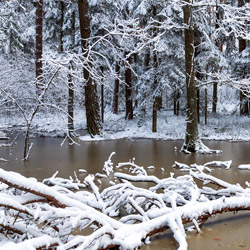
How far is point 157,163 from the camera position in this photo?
340 inches

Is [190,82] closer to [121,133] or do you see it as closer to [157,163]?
[157,163]

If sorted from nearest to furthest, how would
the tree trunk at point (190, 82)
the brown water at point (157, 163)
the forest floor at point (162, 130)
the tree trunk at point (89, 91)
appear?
the brown water at point (157, 163) → the tree trunk at point (190, 82) → the tree trunk at point (89, 91) → the forest floor at point (162, 130)

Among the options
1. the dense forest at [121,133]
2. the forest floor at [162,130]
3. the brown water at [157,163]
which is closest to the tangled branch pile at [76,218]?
the dense forest at [121,133]

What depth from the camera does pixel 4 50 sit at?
26109 mm

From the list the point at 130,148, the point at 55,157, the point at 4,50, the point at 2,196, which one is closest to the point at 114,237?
the point at 2,196

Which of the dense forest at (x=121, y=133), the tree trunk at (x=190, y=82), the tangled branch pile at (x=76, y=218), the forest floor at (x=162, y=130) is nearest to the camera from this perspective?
the tangled branch pile at (x=76, y=218)

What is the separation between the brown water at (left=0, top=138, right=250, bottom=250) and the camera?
3629 mm

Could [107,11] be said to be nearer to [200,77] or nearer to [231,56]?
[200,77]

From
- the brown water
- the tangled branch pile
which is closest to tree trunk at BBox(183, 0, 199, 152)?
the brown water

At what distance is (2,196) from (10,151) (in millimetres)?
8480

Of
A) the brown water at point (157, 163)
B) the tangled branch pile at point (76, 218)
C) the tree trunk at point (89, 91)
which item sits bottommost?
the brown water at point (157, 163)

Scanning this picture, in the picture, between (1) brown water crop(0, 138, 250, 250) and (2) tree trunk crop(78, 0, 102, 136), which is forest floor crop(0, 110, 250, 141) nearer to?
(2) tree trunk crop(78, 0, 102, 136)

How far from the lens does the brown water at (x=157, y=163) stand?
3629 millimetres

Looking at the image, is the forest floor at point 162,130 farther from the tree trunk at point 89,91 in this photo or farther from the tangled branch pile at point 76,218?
the tangled branch pile at point 76,218
